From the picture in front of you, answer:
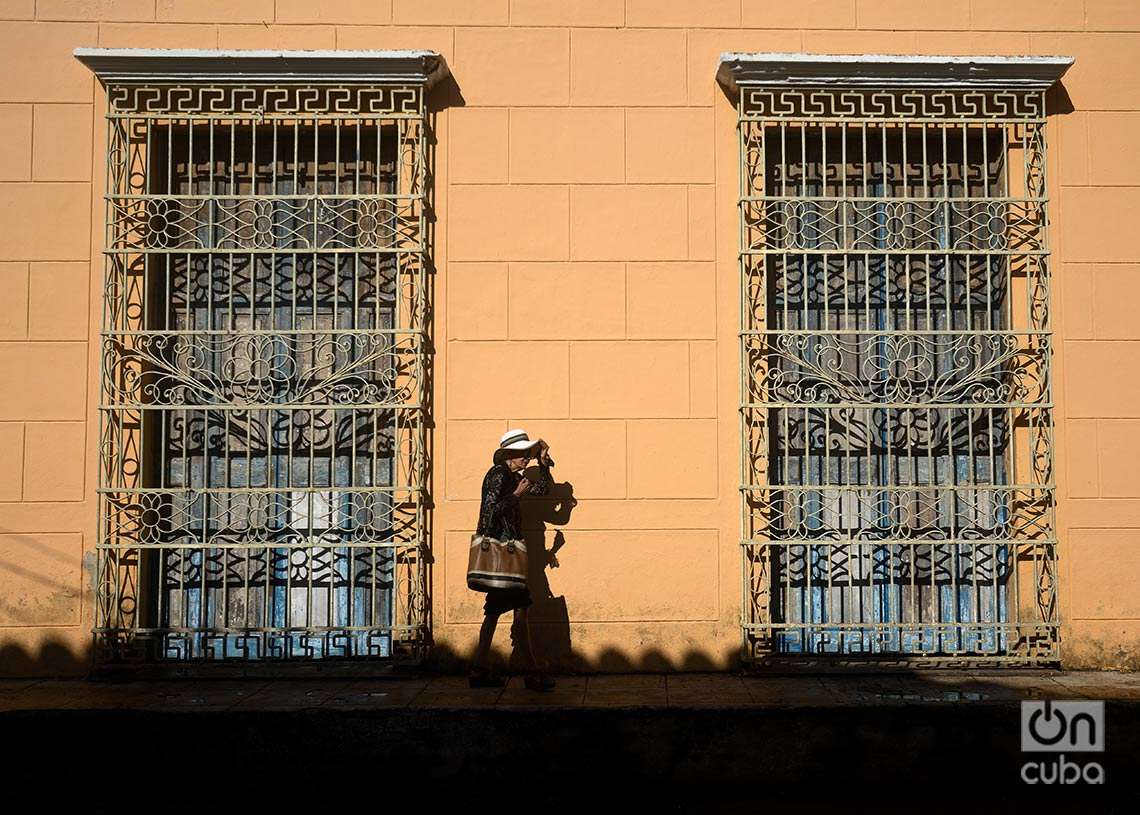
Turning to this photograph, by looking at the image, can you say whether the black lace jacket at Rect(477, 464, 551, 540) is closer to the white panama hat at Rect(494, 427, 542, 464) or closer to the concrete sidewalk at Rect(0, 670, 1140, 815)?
the white panama hat at Rect(494, 427, 542, 464)

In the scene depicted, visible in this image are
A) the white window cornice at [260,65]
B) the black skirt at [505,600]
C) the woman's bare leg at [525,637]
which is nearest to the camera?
the black skirt at [505,600]

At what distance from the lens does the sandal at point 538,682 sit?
636 centimetres

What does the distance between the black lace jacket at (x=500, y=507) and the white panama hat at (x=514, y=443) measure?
103mm

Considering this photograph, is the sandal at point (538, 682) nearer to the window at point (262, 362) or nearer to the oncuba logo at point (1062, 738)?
the window at point (262, 362)

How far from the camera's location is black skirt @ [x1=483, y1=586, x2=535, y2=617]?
632 cm

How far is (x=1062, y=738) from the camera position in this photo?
586cm

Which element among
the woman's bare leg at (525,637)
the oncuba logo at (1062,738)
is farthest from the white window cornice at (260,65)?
the oncuba logo at (1062,738)

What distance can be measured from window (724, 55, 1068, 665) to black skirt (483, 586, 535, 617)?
1.39m

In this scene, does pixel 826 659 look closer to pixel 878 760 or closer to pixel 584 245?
pixel 878 760

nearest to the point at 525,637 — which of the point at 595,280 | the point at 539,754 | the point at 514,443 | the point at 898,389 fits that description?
the point at 539,754

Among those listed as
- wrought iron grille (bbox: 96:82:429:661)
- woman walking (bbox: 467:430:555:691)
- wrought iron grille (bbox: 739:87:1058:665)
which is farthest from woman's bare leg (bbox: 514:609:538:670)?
wrought iron grille (bbox: 739:87:1058:665)

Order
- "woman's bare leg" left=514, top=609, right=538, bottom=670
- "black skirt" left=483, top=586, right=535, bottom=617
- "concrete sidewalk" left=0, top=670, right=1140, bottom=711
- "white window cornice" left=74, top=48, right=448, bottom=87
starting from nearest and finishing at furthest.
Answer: "concrete sidewalk" left=0, top=670, right=1140, bottom=711
"black skirt" left=483, top=586, right=535, bottom=617
"woman's bare leg" left=514, top=609, right=538, bottom=670
"white window cornice" left=74, top=48, right=448, bottom=87

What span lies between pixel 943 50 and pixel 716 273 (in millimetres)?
1964

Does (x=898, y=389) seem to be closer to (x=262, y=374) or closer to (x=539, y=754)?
(x=539, y=754)
